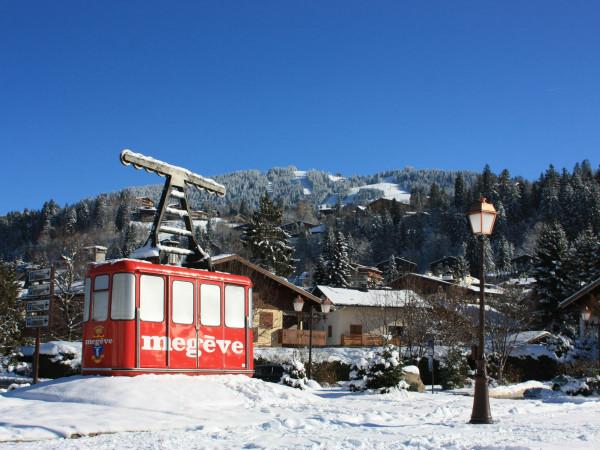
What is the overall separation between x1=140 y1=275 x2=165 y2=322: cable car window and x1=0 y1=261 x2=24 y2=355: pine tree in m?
11.1

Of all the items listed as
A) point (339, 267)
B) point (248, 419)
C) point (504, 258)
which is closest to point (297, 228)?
point (504, 258)

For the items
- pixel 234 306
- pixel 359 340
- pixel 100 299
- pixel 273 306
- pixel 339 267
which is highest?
pixel 339 267

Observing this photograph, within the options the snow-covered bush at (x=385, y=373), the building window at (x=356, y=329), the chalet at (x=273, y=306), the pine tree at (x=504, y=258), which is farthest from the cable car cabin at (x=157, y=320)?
the pine tree at (x=504, y=258)

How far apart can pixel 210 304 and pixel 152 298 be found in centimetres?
170

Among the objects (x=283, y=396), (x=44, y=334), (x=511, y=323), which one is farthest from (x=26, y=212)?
(x=283, y=396)

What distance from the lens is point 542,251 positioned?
54.6 metres

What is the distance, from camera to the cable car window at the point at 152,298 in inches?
582

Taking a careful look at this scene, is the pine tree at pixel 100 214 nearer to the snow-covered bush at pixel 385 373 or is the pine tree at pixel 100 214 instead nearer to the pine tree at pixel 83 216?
the pine tree at pixel 83 216

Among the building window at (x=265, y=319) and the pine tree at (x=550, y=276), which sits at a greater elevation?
the pine tree at (x=550, y=276)

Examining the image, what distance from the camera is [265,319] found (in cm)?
4591

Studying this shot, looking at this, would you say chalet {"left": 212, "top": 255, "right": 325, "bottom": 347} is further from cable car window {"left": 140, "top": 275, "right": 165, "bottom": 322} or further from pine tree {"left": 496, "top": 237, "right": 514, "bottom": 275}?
pine tree {"left": 496, "top": 237, "right": 514, "bottom": 275}

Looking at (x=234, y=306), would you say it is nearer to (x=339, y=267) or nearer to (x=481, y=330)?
(x=481, y=330)

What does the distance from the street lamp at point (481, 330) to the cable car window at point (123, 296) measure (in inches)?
278

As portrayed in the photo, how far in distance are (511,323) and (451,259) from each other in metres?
95.4
